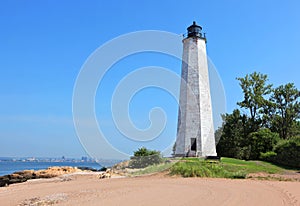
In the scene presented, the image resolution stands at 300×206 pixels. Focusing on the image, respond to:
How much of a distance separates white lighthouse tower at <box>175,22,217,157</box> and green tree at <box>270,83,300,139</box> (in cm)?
1405

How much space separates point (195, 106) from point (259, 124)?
43.6ft

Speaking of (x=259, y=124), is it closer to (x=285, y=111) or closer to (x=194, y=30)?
(x=285, y=111)

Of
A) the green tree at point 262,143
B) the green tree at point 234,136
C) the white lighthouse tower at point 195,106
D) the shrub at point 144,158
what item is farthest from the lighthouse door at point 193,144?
the green tree at point 262,143

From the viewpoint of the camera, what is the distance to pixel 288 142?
25000 mm

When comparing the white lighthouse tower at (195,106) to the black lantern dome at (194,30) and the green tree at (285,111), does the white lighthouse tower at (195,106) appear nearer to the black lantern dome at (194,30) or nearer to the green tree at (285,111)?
the black lantern dome at (194,30)

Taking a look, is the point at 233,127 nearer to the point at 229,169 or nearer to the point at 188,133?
the point at 188,133

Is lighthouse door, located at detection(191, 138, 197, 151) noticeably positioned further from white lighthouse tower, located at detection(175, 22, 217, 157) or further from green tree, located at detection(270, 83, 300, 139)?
green tree, located at detection(270, 83, 300, 139)

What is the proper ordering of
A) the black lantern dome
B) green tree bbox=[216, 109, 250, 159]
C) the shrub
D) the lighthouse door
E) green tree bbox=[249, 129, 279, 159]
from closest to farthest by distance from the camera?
the shrub → the lighthouse door → the black lantern dome → green tree bbox=[249, 129, 279, 159] → green tree bbox=[216, 109, 250, 159]

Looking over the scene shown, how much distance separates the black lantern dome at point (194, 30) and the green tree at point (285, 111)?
14.4 metres

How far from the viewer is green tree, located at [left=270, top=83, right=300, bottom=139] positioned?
3491cm

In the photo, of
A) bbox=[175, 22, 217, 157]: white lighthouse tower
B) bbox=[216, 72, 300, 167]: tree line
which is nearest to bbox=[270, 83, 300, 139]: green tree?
bbox=[216, 72, 300, 167]: tree line

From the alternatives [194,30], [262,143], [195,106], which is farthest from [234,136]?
[194,30]

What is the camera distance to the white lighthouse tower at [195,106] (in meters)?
23.7

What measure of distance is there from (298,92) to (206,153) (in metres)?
17.6
